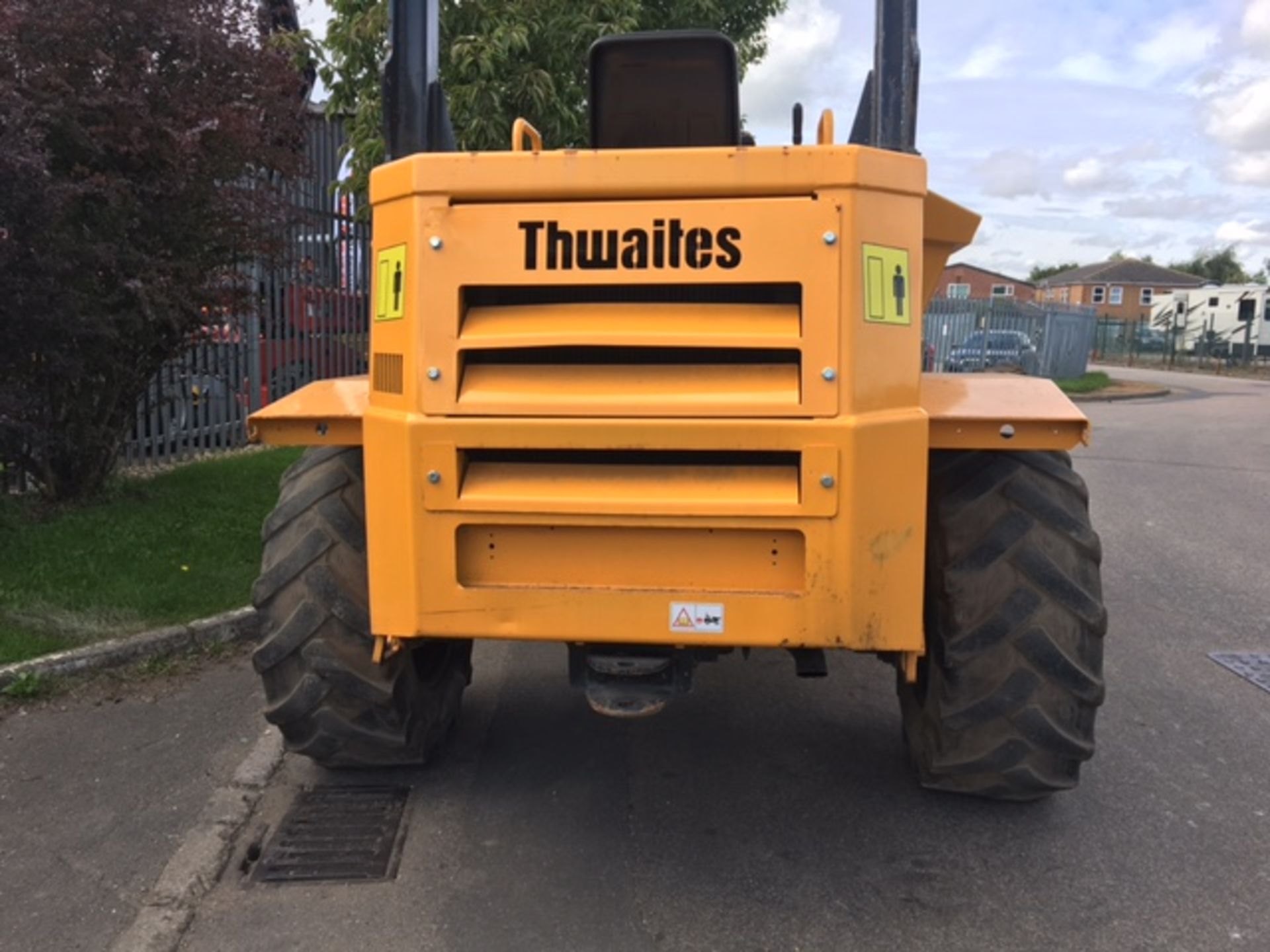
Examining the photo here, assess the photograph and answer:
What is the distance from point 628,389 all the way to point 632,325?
0.18 m

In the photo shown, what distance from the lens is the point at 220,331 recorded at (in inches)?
372

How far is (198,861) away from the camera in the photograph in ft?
11.4

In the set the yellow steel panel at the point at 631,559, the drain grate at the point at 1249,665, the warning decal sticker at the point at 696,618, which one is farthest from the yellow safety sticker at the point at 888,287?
the drain grate at the point at 1249,665

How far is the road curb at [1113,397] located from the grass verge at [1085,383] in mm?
287

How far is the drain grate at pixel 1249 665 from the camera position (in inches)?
212

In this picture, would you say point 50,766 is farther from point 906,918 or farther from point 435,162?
point 906,918

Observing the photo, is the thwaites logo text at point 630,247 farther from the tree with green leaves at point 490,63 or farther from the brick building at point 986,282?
the brick building at point 986,282

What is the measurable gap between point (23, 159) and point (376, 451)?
147 inches

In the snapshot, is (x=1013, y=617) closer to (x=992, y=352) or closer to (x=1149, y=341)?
(x=992, y=352)

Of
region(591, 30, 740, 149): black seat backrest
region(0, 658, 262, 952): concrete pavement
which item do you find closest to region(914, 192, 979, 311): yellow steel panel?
region(591, 30, 740, 149): black seat backrest

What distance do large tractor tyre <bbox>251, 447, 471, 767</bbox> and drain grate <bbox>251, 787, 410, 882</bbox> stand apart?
192 millimetres

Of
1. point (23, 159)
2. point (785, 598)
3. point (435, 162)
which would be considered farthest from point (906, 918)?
point (23, 159)

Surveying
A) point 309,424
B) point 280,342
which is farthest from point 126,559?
point 280,342

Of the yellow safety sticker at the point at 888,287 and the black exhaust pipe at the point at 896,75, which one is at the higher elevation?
the black exhaust pipe at the point at 896,75
